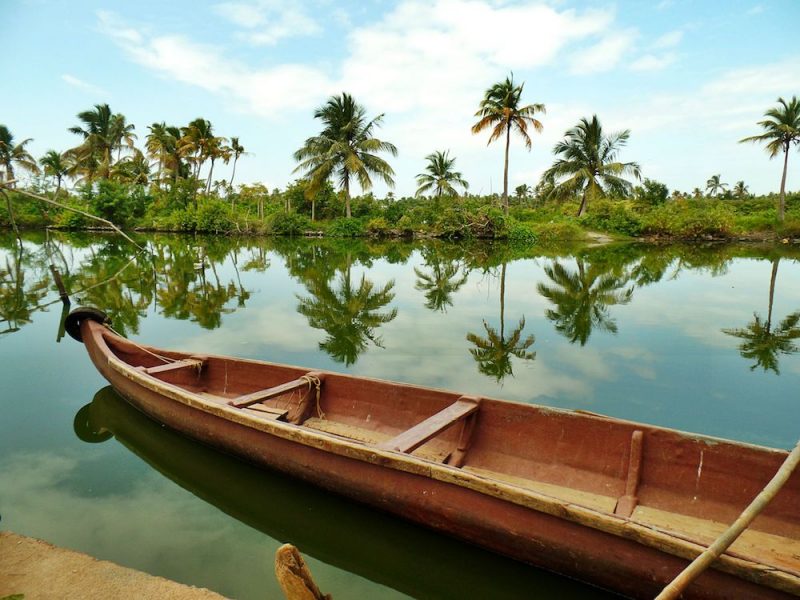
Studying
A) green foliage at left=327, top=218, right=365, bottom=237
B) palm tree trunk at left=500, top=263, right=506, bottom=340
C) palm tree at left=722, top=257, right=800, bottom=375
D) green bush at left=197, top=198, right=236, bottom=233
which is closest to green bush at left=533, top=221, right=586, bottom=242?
green foliage at left=327, top=218, right=365, bottom=237

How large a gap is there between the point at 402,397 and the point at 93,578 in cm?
267

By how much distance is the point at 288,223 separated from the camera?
126ft

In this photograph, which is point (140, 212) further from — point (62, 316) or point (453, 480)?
point (453, 480)

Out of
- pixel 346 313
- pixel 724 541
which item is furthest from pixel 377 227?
pixel 724 541

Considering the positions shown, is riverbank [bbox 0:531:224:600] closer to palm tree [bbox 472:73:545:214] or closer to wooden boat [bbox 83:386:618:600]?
wooden boat [bbox 83:386:618:600]

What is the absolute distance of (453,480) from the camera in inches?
120

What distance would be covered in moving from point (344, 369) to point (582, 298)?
772 cm

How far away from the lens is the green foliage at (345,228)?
122 feet

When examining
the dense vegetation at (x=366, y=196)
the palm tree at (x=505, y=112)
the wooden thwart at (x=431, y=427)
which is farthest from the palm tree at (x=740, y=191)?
the wooden thwart at (x=431, y=427)

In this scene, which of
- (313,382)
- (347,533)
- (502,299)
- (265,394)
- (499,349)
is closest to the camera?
(347,533)

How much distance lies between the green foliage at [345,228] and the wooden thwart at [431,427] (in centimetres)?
3384

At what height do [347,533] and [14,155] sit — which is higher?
[14,155]

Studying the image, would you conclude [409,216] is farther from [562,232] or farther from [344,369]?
[344,369]

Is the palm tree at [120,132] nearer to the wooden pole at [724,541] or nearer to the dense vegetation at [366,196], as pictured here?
the dense vegetation at [366,196]
